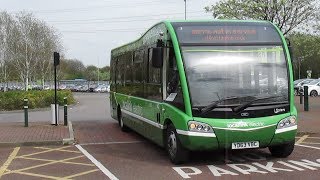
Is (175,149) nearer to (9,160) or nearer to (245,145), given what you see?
(245,145)

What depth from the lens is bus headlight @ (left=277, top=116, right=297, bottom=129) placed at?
9019 mm

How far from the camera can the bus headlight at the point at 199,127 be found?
866cm

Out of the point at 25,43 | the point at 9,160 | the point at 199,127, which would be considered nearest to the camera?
the point at 199,127

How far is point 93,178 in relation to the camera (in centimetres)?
816

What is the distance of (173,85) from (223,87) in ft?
3.28

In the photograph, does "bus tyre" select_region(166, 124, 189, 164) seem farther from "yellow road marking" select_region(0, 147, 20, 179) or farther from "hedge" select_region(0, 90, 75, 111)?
"hedge" select_region(0, 90, 75, 111)

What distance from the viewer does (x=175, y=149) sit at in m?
9.17

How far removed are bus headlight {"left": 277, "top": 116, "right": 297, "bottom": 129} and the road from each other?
0.69 metres

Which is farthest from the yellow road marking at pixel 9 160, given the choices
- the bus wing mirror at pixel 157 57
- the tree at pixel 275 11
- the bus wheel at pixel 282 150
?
the tree at pixel 275 11

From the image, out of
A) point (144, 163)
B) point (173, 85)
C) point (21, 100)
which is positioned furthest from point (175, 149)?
point (21, 100)

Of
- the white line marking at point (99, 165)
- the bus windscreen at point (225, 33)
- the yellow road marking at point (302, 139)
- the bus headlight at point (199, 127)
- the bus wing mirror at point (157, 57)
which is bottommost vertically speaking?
the white line marking at point (99, 165)

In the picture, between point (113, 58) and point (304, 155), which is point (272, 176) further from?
point (113, 58)

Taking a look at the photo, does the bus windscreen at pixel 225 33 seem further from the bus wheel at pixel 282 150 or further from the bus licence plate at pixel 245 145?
the bus wheel at pixel 282 150

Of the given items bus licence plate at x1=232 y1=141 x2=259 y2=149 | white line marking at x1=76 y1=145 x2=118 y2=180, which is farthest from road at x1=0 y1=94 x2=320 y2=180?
bus licence plate at x1=232 y1=141 x2=259 y2=149
